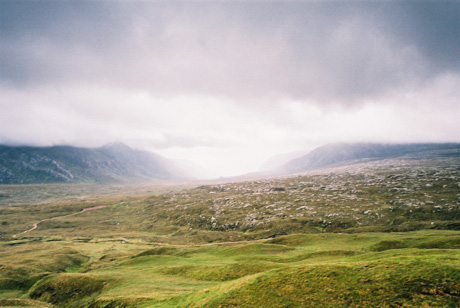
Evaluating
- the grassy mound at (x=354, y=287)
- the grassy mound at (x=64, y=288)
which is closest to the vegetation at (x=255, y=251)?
the grassy mound at (x=354, y=287)

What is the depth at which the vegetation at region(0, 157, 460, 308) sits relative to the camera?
2177cm

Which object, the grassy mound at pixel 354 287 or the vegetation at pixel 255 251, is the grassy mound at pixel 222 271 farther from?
the grassy mound at pixel 354 287

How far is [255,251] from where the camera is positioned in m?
60.8

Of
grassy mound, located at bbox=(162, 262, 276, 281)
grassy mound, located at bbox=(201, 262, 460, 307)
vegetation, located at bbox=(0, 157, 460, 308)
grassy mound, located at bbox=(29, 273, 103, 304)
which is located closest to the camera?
grassy mound, located at bbox=(201, 262, 460, 307)

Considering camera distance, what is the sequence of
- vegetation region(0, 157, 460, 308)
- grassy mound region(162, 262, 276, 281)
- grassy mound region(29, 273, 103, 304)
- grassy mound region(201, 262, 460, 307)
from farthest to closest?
grassy mound region(29, 273, 103, 304)
grassy mound region(162, 262, 276, 281)
vegetation region(0, 157, 460, 308)
grassy mound region(201, 262, 460, 307)

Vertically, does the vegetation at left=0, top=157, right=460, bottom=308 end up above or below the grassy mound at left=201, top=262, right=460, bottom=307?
below

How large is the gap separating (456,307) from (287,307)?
1275 cm

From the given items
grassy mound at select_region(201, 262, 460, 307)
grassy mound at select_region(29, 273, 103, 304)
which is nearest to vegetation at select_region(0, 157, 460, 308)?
grassy mound at select_region(201, 262, 460, 307)

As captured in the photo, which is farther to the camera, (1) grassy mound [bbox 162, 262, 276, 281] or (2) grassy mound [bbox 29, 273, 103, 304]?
(2) grassy mound [bbox 29, 273, 103, 304]

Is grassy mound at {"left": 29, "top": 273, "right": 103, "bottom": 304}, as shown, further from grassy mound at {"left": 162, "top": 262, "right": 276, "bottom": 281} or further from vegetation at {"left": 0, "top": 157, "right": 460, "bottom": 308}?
grassy mound at {"left": 162, "top": 262, "right": 276, "bottom": 281}

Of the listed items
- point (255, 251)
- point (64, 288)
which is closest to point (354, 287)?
point (255, 251)

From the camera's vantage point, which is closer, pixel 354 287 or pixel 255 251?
pixel 354 287

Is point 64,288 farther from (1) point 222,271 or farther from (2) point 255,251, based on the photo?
(2) point 255,251

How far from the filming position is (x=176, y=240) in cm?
→ 10762
